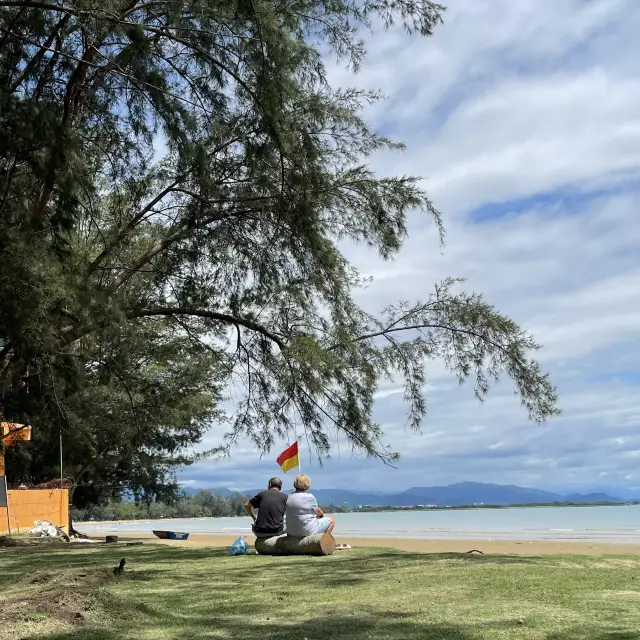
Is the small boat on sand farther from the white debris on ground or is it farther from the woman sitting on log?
the woman sitting on log

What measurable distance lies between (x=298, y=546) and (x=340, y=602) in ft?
13.4

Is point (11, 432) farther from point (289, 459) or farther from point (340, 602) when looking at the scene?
point (340, 602)

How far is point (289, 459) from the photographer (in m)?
12.1

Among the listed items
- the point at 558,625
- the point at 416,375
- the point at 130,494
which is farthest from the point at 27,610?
the point at 130,494

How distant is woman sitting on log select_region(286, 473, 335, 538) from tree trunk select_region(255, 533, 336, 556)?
10cm

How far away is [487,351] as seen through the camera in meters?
9.98

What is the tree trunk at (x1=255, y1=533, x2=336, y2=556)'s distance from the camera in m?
9.40

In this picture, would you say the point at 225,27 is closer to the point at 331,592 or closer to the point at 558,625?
the point at 331,592

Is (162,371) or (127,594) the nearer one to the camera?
(127,594)

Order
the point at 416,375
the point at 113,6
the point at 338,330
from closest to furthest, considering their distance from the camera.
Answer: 1. the point at 113,6
2. the point at 338,330
3. the point at 416,375

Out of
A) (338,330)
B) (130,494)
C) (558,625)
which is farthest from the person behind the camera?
(130,494)

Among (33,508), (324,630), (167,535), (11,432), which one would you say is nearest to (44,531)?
(33,508)

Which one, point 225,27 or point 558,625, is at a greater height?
point 225,27

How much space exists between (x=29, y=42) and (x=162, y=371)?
37.5 feet
